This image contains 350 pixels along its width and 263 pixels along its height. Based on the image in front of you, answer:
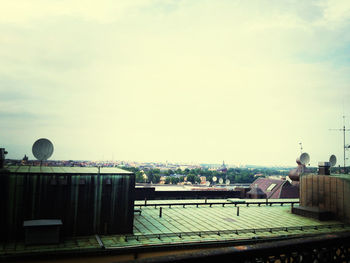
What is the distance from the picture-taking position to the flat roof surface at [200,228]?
20.0m

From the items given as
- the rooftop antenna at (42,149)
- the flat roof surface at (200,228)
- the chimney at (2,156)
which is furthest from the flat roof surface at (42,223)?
the rooftop antenna at (42,149)

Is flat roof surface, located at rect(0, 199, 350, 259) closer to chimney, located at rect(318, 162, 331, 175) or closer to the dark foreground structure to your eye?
the dark foreground structure

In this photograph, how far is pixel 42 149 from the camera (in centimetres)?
2739

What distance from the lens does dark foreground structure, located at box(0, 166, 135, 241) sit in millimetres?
20281

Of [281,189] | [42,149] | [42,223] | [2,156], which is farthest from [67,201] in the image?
[281,189]

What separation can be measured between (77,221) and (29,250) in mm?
3980

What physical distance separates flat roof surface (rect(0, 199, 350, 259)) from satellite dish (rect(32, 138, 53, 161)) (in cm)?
942

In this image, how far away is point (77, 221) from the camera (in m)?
21.8

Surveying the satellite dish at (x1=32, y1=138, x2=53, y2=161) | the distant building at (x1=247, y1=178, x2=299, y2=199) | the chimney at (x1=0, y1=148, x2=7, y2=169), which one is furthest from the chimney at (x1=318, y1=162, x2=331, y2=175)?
the chimney at (x1=0, y1=148, x2=7, y2=169)

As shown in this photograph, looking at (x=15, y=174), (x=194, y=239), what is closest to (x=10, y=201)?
(x=15, y=174)

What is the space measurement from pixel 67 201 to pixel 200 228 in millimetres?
10482

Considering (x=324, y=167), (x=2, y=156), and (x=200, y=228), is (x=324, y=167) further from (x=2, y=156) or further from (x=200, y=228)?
(x=2, y=156)

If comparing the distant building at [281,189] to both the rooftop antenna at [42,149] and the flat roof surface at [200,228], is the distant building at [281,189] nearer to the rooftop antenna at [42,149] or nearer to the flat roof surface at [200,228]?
the flat roof surface at [200,228]

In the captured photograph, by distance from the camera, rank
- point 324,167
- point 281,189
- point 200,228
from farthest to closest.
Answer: point 281,189
point 324,167
point 200,228
